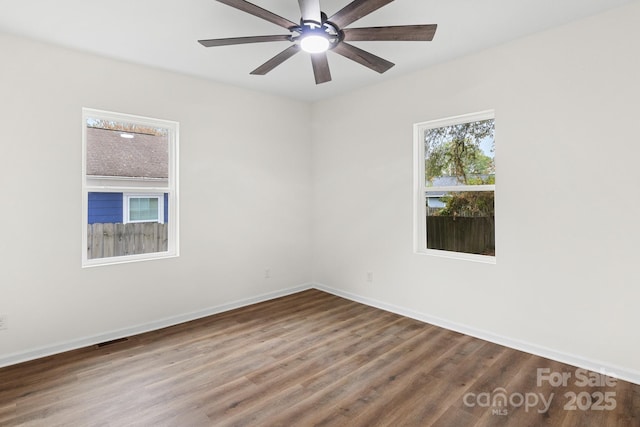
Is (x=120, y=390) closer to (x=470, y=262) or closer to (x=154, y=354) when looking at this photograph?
(x=154, y=354)

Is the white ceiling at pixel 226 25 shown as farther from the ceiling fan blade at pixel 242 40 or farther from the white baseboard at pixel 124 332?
the white baseboard at pixel 124 332

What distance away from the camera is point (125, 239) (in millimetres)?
3445

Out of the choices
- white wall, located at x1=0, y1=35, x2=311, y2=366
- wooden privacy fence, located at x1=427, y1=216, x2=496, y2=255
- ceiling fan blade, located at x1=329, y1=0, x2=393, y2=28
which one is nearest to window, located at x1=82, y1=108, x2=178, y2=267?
white wall, located at x1=0, y1=35, x2=311, y2=366

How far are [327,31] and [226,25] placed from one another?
95 cm

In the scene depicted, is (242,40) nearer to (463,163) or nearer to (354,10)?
(354,10)

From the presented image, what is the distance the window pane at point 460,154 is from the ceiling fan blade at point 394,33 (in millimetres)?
1522

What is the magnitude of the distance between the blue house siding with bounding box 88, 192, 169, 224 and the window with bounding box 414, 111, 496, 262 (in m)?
3.11

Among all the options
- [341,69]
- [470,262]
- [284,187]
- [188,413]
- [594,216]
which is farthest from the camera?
[284,187]

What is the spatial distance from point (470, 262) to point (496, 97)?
157cm

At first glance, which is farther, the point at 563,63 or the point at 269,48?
the point at 269,48

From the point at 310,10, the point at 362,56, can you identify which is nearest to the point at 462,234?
the point at 362,56

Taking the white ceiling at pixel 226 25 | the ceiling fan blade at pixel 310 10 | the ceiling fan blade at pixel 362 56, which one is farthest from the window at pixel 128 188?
the ceiling fan blade at pixel 310 10

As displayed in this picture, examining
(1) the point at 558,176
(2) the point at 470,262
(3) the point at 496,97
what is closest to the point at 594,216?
(1) the point at 558,176

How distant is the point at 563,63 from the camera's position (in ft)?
8.85
